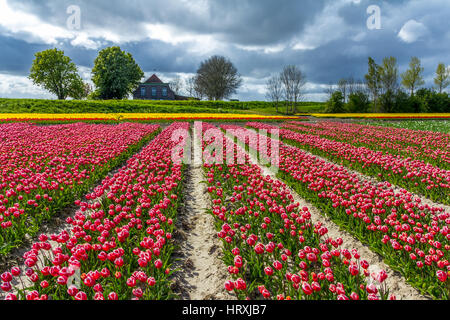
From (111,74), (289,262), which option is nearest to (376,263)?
(289,262)

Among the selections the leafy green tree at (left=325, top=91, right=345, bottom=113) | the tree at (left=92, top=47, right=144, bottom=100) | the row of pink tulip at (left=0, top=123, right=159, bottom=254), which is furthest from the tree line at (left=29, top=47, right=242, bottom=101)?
the row of pink tulip at (left=0, top=123, right=159, bottom=254)

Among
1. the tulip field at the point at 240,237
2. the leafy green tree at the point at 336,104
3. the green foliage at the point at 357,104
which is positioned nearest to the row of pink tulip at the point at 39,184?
the tulip field at the point at 240,237

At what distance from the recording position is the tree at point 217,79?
273 ft

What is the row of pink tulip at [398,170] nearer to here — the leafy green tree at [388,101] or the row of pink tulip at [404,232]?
the row of pink tulip at [404,232]

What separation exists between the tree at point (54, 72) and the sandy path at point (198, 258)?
80560mm

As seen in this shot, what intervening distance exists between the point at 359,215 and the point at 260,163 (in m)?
6.24

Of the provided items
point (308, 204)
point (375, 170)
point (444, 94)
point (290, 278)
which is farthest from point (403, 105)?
point (290, 278)

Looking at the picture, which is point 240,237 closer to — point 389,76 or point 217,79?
point 389,76

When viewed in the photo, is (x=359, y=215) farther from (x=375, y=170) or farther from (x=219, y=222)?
(x=375, y=170)

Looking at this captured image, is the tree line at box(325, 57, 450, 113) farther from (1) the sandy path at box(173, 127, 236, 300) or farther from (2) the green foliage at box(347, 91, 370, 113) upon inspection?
(1) the sandy path at box(173, 127, 236, 300)

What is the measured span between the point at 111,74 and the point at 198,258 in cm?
7077

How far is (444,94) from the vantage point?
58.7 m

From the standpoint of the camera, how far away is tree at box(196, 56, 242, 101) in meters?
83.1
